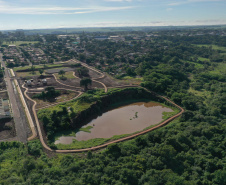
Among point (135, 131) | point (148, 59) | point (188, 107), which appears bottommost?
point (135, 131)

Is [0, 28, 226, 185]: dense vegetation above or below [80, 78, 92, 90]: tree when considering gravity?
below

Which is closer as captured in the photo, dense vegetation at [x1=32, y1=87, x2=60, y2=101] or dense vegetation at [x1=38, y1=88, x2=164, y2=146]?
dense vegetation at [x1=38, y1=88, x2=164, y2=146]

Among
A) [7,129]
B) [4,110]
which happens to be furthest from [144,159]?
[4,110]

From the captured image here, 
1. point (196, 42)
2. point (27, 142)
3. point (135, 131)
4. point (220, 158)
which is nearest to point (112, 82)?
point (135, 131)

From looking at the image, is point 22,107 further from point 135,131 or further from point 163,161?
point 163,161

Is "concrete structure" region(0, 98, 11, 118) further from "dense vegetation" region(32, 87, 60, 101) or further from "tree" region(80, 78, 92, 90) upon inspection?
"tree" region(80, 78, 92, 90)

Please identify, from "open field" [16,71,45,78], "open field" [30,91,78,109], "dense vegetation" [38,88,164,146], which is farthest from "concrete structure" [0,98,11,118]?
"open field" [16,71,45,78]

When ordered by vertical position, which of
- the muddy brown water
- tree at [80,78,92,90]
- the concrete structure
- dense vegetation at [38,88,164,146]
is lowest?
the muddy brown water

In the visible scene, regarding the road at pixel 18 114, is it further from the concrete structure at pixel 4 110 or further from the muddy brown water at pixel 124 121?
the muddy brown water at pixel 124 121
